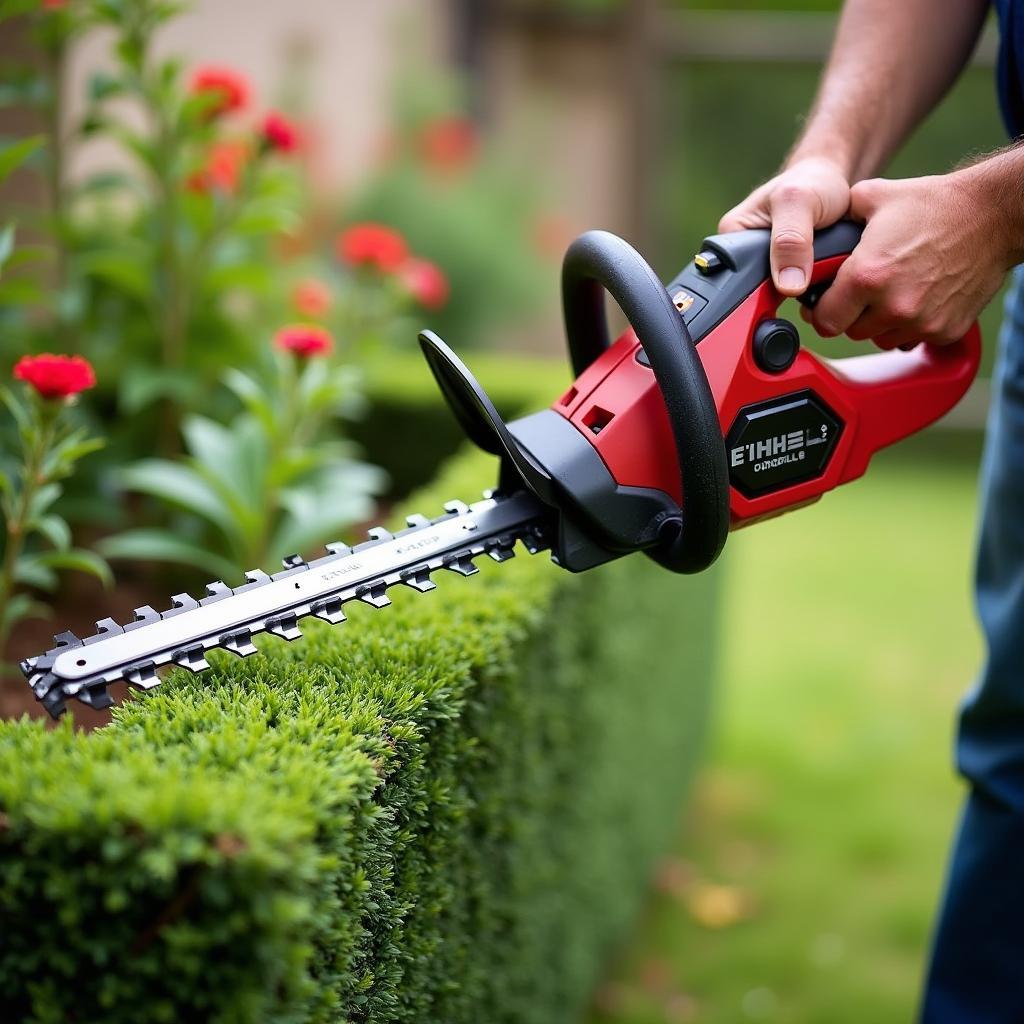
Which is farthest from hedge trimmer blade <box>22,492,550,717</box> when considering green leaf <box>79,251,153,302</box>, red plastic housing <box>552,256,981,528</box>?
green leaf <box>79,251,153,302</box>

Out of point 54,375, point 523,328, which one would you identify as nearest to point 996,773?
point 54,375

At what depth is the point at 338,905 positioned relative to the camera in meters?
1.12

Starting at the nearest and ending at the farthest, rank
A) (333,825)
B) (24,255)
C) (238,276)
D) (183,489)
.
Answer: (333,825) → (24,255) → (183,489) → (238,276)

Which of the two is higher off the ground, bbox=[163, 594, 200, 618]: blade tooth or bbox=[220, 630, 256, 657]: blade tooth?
bbox=[163, 594, 200, 618]: blade tooth

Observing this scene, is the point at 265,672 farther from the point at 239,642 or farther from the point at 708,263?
the point at 708,263

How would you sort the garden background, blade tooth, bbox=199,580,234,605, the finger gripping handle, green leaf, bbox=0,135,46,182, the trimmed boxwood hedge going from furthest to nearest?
the garden background < green leaf, bbox=0,135,46,182 < the finger gripping handle < blade tooth, bbox=199,580,234,605 < the trimmed boxwood hedge

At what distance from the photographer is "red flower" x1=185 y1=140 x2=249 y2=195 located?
2.64m

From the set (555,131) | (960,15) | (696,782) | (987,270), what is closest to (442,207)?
(555,131)

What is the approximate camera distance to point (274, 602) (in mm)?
1282

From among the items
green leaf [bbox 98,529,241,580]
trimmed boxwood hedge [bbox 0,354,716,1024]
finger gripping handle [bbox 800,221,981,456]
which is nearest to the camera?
trimmed boxwood hedge [bbox 0,354,716,1024]

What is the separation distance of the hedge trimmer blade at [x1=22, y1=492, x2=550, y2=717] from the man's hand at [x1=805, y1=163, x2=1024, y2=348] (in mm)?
511

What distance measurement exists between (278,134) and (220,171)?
48 cm

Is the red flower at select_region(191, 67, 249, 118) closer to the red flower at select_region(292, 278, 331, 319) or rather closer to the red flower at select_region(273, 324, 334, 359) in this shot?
the red flower at select_region(292, 278, 331, 319)

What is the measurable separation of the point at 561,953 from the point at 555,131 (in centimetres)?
765
